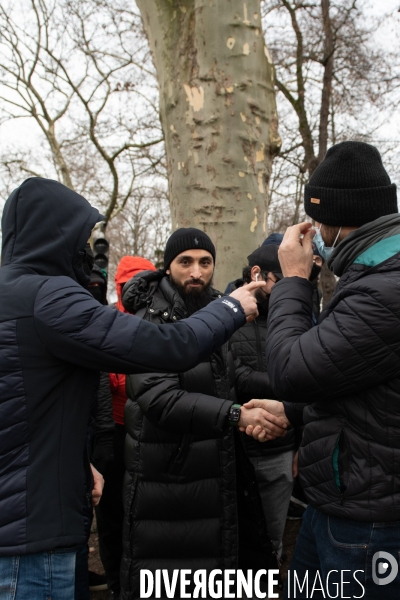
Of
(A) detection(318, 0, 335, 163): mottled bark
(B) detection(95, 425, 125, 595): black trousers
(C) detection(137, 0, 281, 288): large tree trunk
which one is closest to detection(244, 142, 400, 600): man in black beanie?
(B) detection(95, 425, 125, 595): black trousers

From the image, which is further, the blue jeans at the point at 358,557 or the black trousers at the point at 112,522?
the black trousers at the point at 112,522

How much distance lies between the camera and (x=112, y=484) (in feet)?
12.4

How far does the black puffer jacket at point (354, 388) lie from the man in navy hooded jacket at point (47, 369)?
0.46m

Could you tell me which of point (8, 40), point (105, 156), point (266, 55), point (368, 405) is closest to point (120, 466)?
point (368, 405)

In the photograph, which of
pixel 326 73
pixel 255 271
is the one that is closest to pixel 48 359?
pixel 255 271

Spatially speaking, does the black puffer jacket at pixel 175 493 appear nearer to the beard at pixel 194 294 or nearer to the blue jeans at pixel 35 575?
the beard at pixel 194 294

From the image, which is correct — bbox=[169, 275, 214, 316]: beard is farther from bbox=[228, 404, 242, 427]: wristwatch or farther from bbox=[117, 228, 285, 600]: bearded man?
bbox=[228, 404, 242, 427]: wristwatch

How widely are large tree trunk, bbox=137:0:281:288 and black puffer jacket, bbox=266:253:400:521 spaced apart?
2.37 metres

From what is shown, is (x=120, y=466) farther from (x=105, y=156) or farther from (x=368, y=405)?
(x=105, y=156)

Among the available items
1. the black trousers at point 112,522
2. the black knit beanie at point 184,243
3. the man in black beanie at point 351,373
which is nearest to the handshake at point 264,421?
the man in black beanie at point 351,373

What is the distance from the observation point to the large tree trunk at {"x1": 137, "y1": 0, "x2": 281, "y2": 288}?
412 cm

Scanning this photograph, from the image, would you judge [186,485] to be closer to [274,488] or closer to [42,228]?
[274,488]

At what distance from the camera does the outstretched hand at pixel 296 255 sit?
2051 mm

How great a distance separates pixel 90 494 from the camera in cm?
196
